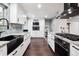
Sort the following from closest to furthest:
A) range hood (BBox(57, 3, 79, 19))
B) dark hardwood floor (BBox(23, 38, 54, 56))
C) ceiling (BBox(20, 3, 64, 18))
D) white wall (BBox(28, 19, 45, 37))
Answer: range hood (BBox(57, 3, 79, 19))
dark hardwood floor (BBox(23, 38, 54, 56))
ceiling (BBox(20, 3, 64, 18))
white wall (BBox(28, 19, 45, 37))

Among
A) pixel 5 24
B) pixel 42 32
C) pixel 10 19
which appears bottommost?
pixel 42 32

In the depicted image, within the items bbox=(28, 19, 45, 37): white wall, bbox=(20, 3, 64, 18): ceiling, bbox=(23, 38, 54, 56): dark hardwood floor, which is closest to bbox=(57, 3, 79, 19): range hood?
bbox=(20, 3, 64, 18): ceiling

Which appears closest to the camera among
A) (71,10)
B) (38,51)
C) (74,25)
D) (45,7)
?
(71,10)

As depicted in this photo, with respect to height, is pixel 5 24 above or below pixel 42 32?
above

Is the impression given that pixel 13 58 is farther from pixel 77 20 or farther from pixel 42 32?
pixel 42 32

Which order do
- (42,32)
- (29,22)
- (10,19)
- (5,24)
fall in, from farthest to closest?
1. (42,32)
2. (29,22)
3. (10,19)
4. (5,24)

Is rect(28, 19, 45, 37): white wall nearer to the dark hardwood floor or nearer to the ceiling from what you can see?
the ceiling

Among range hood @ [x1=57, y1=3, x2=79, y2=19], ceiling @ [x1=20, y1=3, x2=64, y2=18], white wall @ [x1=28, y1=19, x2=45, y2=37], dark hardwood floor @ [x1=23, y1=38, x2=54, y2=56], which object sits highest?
ceiling @ [x1=20, y1=3, x2=64, y2=18]

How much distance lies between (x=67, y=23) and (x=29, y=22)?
151 inches

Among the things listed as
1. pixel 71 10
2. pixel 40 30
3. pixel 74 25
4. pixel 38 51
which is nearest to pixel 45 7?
pixel 74 25

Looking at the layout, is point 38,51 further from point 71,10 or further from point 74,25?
point 71,10

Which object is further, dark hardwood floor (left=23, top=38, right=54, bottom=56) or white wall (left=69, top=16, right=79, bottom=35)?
dark hardwood floor (left=23, top=38, right=54, bottom=56)

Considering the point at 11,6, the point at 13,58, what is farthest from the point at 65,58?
the point at 11,6

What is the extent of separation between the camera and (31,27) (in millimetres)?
6441
